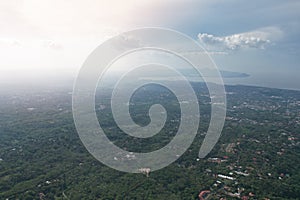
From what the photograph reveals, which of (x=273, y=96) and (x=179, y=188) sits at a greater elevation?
(x=273, y=96)

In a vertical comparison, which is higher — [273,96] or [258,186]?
[273,96]

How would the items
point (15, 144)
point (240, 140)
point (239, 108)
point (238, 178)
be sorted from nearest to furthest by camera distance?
point (238, 178) < point (15, 144) < point (240, 140) < point (239, 108)

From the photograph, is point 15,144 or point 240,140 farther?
point 240,140

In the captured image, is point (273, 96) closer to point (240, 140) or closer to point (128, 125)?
point (240, 140)

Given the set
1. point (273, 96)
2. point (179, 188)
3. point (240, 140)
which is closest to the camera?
point (179, 188)

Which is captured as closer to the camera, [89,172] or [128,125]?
[89,172]

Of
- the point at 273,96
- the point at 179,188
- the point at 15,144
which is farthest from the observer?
the point at 273,96

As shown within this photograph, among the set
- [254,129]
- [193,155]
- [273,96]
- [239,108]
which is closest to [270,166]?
[193,155]

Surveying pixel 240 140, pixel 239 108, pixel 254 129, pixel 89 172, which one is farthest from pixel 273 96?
pixel 89 172

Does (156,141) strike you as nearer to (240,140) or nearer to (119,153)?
(119,153)
